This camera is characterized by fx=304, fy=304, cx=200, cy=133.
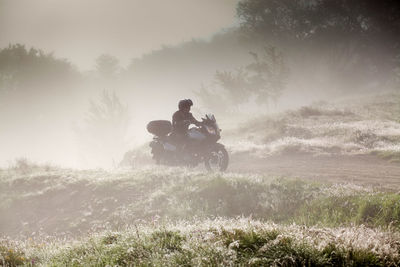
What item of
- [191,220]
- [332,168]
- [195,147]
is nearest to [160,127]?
[195,147]

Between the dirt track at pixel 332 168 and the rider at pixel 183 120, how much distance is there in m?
3.55

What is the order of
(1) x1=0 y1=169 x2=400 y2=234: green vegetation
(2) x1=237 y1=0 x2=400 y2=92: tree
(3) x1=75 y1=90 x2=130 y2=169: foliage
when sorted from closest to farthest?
(1) x1=0 y1=169 x2=400 y2=234: green vegetation, (2) x1=237 y1=0 x2=400 y2=92: tree, (3) x1=75 y1=90 x2=130 y2=169: foliage

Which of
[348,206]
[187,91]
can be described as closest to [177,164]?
[348,206]

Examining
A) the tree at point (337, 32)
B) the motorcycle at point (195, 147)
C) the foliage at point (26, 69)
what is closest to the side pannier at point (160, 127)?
the motorcycle at point (195, 147)

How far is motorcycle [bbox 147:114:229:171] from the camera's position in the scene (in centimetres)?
1180

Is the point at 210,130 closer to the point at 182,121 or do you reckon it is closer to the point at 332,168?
the point at 182,121

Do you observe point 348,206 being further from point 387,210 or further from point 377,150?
point 377,150

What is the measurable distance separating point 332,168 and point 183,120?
6001mm

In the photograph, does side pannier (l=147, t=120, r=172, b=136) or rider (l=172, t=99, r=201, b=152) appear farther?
side pannier (l=147, t=120, r=172, b=136)

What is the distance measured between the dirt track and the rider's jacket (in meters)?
3.67

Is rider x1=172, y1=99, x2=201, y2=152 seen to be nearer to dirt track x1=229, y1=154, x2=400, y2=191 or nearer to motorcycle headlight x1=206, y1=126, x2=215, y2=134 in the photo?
motorcycle headlight x1=206, y1=126, x2=215, y2=134

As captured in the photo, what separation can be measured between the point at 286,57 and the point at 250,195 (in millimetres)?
50752

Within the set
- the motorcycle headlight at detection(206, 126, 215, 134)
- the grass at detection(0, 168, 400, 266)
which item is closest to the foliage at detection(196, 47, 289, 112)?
the motorcycle headlight at detection(206, 126, 215, 134)

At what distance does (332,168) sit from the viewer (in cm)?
1160
